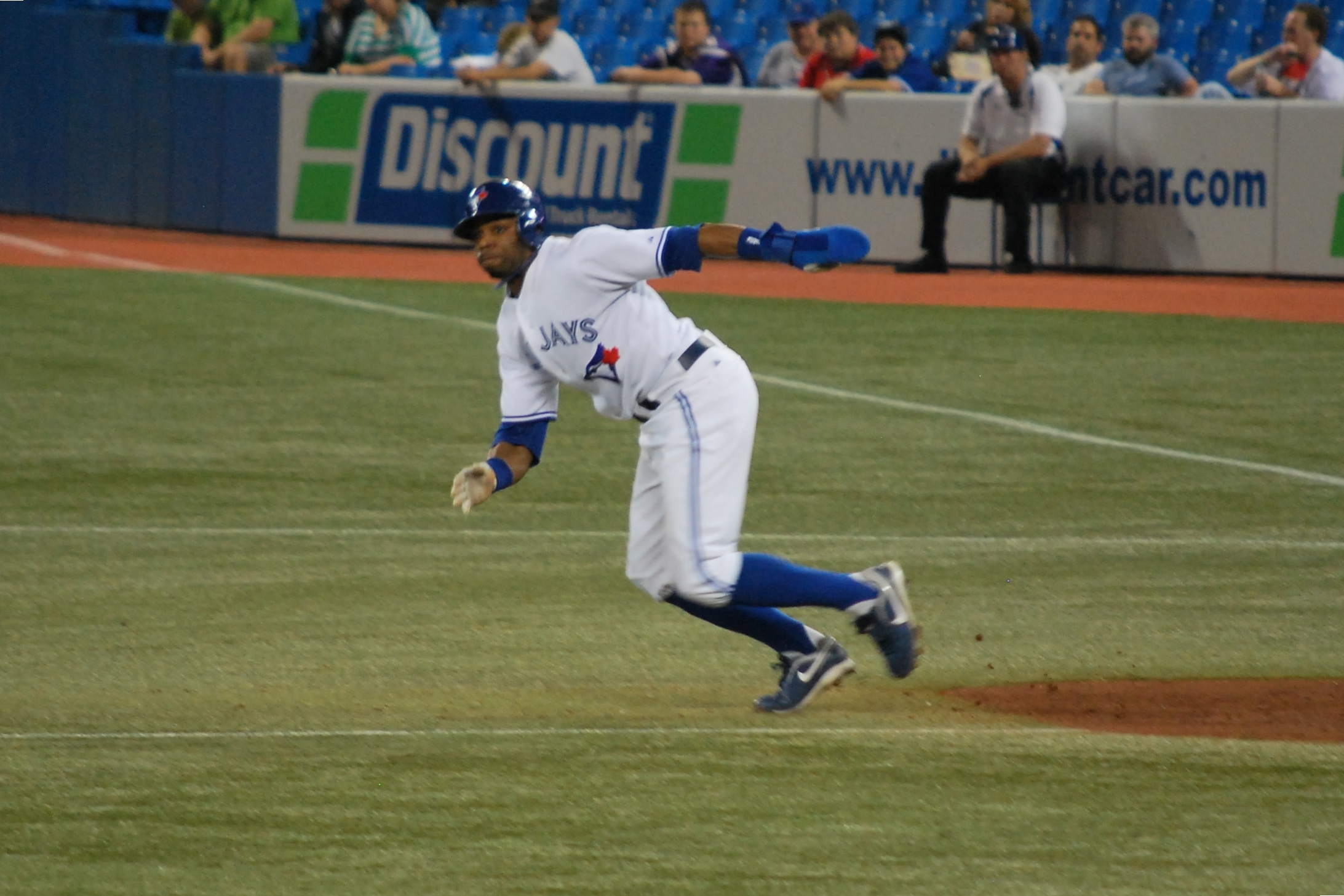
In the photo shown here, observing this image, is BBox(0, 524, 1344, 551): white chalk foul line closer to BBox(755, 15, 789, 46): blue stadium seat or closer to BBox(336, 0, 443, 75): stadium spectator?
BBox(336, 0, 443, 75): stadium spectator

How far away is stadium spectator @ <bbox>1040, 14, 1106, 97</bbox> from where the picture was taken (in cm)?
1653

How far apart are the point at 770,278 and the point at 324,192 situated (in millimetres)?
4439

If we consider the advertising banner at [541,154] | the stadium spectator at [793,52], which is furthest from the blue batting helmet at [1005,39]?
the stadium spectator at [793,52]

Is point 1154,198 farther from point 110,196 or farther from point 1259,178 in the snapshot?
point 110,196

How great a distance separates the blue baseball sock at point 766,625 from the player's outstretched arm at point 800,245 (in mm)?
1116

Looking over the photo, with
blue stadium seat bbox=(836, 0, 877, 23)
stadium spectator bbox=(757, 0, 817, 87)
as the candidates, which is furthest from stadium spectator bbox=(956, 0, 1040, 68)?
blue stadium seat bbox=(836, 0, 877, 23)

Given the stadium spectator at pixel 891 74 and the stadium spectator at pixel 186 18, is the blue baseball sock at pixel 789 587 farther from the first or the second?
the stadium spectator at pixel 186 18

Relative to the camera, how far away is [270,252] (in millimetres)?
18453

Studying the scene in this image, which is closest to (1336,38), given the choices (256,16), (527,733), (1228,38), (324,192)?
(1228,38)

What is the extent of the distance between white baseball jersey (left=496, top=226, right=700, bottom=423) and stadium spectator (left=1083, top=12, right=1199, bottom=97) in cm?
1102

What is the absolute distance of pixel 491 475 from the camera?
591 cm

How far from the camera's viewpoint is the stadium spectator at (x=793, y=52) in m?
18.0

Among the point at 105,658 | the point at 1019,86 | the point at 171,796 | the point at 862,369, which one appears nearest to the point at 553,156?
the point at 1019,86

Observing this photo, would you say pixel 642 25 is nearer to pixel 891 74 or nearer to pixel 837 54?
pixel 837 54
